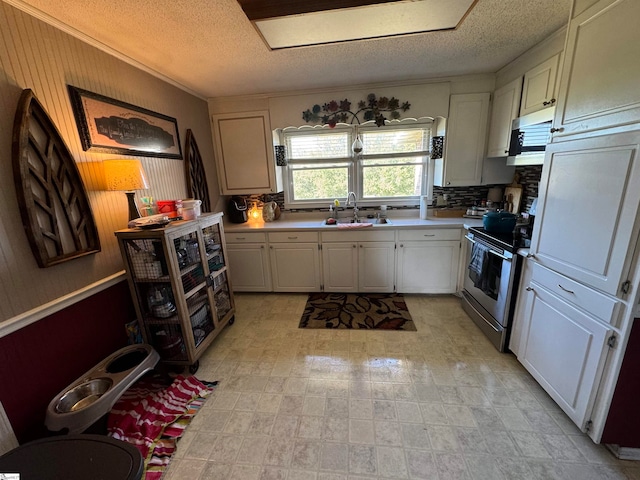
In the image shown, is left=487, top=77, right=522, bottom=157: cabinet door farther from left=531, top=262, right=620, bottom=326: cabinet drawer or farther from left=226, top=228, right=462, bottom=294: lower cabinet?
left=531, top=262, right=620, bottom=326: cabinet drawer

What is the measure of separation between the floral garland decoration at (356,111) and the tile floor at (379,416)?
93.0 inches

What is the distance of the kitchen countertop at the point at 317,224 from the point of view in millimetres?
2863

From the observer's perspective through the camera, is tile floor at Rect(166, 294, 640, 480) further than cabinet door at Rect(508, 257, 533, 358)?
No

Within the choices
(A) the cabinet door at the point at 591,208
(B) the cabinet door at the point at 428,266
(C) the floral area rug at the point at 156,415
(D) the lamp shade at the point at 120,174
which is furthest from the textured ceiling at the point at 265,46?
A: (C) the floral area rug at the point at 156,415

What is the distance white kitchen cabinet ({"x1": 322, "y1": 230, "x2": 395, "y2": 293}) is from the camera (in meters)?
2.98

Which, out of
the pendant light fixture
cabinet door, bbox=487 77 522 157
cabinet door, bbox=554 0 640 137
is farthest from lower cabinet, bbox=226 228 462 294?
cabinet door, bbox=554 0 640 137

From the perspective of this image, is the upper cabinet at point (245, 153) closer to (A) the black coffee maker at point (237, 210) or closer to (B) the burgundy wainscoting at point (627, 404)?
(A) the black coffee maker at point (237, 210)

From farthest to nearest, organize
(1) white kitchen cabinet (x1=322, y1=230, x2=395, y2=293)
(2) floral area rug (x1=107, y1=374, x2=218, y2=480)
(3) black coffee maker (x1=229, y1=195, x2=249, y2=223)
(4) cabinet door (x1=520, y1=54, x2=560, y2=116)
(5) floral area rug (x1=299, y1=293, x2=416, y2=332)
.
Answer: (3) black coffee maker (x1=229, y1=195, x2=249, y2=223) → (1) white kitchen cabinet (x1=322, y1=230, x2=395, y2=293) → (5) floral area rug (x1=299, y1=293, x2=416, y2=332) → (4) cabinet door (x1=520, y1=54, x2=560, y2=116) → (2) floral area rug (x1=107, y1=374, x2=218, y2=480)

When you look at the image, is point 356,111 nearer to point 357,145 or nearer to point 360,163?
point 357,145

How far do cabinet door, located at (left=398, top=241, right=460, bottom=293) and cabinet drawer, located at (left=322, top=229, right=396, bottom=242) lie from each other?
18 cm

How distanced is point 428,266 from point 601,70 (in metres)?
2.06

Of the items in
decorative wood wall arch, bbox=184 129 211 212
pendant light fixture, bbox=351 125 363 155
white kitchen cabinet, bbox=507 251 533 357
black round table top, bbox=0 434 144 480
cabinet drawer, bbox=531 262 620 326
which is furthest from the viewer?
pendant light fixture, bbox=351 125 363 155

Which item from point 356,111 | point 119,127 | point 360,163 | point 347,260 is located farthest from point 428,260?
point 119,127

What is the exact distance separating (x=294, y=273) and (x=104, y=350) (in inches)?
73.2
